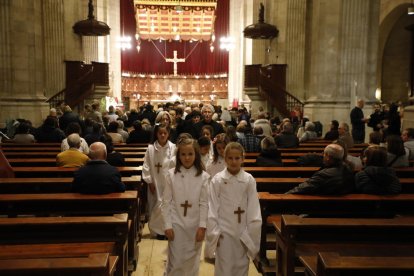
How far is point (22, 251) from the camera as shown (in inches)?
123

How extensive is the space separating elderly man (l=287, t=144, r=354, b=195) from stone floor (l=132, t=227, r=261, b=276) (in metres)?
1.09

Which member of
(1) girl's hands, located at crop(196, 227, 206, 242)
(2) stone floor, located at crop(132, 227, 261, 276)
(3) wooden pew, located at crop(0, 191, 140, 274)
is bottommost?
(2) stone floor, located at crop(132, 227, 261, 276)

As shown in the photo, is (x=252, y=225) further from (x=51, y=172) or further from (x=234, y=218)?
(x=51, y=172)

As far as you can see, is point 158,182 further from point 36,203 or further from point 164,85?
point 164,85

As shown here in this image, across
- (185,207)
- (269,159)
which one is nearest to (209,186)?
(185,207)

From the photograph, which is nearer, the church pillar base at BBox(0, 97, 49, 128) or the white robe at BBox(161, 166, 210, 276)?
the white robe at BBox(161, 166, 210, 276)

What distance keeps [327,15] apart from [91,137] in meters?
8.00

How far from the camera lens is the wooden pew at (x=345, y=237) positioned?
3451 mm

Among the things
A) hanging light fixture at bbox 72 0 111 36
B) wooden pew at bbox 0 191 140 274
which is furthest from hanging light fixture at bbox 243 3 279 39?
wooden pew at bbox 0 191 140 274

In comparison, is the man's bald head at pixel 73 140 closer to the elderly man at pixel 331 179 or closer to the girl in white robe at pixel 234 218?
the girl in white robe at pixel 234 218

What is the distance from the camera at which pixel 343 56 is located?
12508mm

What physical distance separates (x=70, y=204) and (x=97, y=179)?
361 mm

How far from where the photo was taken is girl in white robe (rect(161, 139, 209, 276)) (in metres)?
4.00

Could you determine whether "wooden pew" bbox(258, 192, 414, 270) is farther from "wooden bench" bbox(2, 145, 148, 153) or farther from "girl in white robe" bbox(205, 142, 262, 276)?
"wooden bench" bbox(2, 145, 148, 153)
